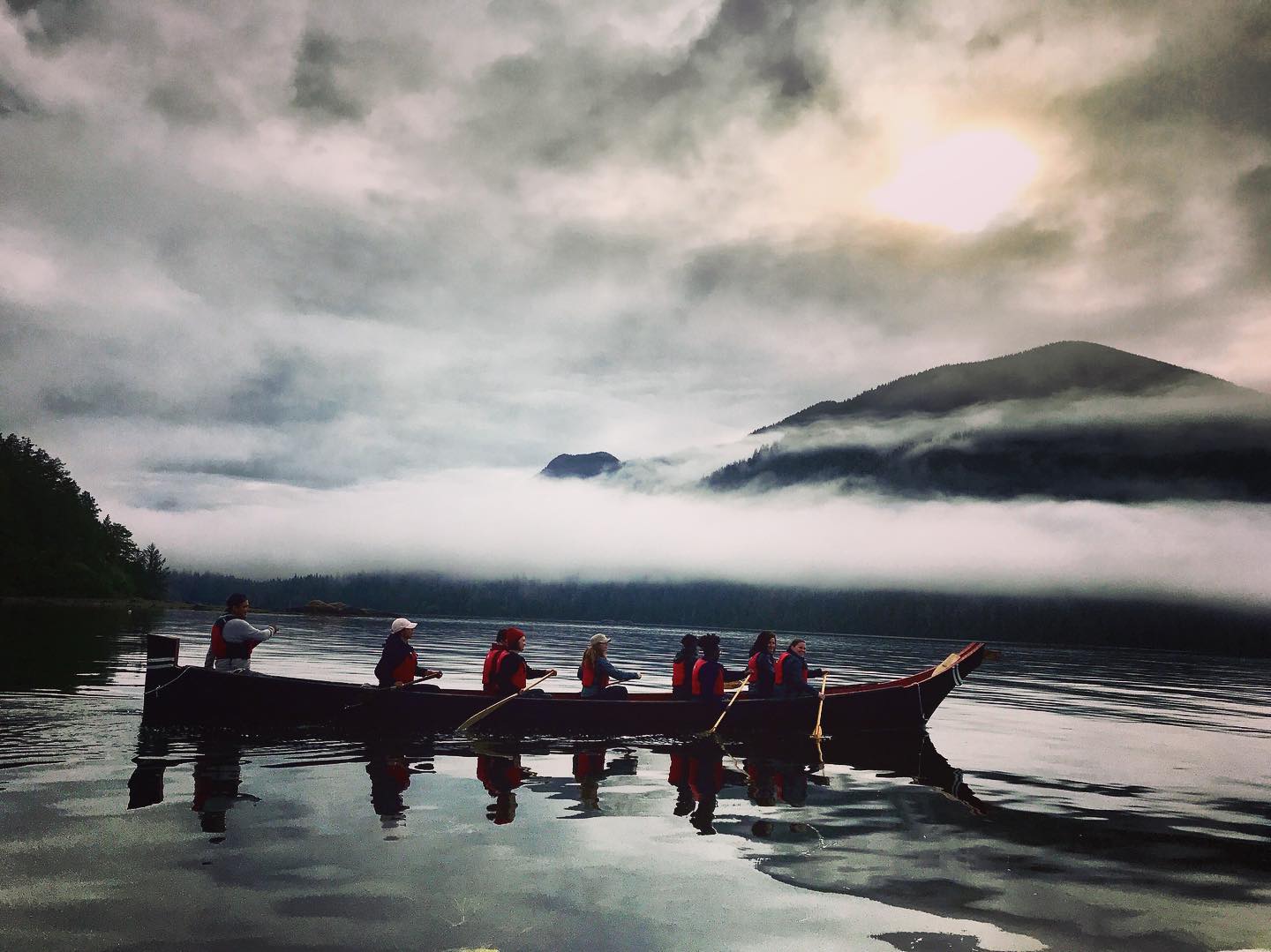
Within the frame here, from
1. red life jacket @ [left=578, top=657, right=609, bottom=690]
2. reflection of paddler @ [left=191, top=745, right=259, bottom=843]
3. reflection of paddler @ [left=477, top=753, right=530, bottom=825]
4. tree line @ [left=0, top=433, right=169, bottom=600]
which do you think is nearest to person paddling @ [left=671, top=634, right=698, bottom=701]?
red life jacket @ [left=578, top=657, right=609, bottom=690]

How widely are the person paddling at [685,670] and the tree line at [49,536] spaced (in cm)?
12881

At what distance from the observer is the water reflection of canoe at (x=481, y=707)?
19969 mm

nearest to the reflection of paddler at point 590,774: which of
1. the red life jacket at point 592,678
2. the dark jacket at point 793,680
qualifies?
the red life jacket at point 592,678

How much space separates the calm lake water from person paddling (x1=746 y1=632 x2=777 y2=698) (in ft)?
8.29

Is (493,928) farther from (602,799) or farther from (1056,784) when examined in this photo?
(1056,784)

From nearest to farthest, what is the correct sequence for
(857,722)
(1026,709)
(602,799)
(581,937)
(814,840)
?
1. (581,937)
2. (814,840)
3. (602,799)
4. (857,722)
5. (1026,709)

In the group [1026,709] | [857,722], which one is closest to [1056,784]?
[857,722]

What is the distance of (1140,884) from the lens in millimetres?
11609

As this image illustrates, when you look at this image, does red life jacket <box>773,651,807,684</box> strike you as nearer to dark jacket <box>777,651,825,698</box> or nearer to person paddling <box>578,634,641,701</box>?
dark jacket <box>777,651,825,698</box>

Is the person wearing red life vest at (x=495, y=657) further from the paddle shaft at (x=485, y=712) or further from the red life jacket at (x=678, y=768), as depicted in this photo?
the red life jacket at (x=678, y=768)

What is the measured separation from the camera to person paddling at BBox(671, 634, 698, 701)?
23.9m

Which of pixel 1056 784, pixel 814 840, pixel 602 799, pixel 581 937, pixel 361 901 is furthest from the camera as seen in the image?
pixel 1056 784

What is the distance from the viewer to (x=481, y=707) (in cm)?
2150

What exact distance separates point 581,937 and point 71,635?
6659 cm
